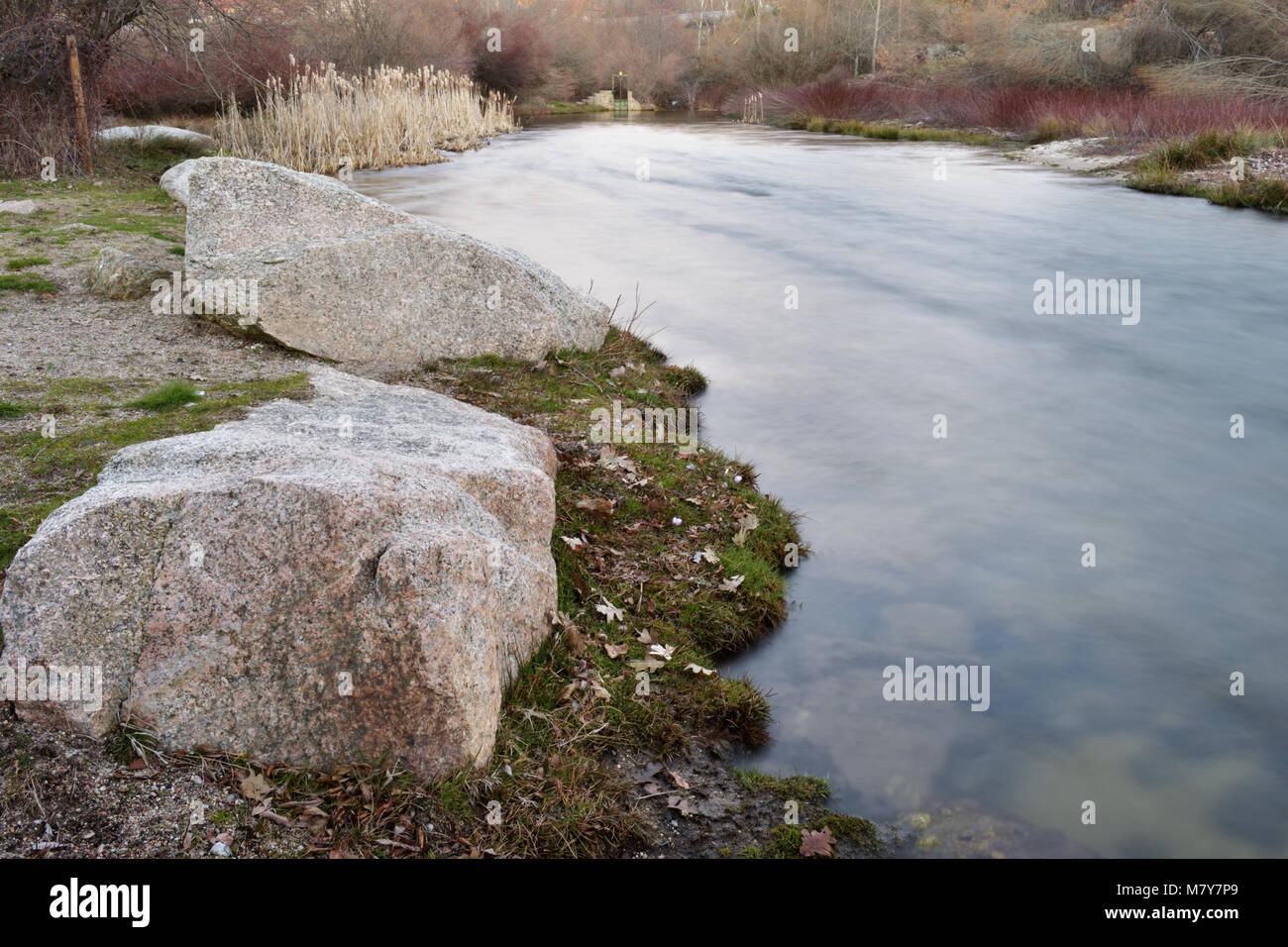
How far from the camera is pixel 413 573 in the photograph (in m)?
3.85

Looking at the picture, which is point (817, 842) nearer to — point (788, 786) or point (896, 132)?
point (788, 786)

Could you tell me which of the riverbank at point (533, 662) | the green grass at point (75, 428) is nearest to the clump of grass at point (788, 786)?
the riverbank at point (533, 662)

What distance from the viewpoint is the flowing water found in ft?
16.3

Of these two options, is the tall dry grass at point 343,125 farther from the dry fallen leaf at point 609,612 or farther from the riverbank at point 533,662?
the dry fallen leaf at point 609,612

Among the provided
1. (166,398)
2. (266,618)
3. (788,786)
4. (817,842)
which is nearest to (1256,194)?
(788,786)

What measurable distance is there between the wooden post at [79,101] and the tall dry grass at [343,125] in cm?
308

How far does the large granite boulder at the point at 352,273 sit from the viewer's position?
8305 mm

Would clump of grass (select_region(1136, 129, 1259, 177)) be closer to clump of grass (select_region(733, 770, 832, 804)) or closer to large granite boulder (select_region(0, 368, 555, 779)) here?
clump of grass (select_region(733, 770, 832, 804))

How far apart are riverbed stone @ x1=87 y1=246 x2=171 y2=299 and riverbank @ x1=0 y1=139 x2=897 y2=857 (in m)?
0.18

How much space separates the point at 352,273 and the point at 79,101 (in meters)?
10.8

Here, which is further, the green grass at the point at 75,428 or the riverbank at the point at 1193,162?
the riverbank at the point at 1193,162

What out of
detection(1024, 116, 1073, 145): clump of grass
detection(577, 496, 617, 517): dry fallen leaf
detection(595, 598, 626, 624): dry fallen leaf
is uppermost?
→ detection(1024, 116, 1073, 145): clump of grass

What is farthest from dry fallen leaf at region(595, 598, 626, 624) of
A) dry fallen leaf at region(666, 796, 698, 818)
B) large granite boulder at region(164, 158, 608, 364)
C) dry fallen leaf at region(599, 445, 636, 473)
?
large granite boulder at region(164, 158, 608, 364)
